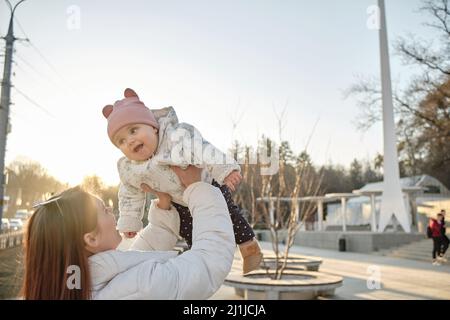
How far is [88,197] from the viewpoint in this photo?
2.69ft

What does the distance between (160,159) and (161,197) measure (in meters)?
0.14

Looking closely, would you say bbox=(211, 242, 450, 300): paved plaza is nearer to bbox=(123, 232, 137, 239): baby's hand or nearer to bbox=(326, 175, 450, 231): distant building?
bbox=(123, 232, 137, 239): baby's hand

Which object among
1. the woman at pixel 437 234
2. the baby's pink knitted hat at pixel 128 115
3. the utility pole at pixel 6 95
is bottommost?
the woman at pixel 437 234

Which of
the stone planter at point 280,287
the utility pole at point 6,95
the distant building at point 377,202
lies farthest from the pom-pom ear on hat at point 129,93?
the distant building at point 377,202

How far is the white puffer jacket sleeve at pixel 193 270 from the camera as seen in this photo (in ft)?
2.48

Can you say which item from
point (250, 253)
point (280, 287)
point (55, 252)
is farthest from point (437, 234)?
point (55, 252)

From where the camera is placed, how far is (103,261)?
787 millimetres

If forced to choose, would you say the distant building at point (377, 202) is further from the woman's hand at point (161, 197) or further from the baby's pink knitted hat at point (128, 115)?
the baby's pink knitted hat at point (128, 115)

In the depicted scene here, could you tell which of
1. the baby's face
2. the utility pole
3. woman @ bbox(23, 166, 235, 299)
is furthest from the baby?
the utility pole

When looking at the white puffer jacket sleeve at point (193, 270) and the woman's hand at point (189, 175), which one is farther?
the woman's hand at point (189, 175)

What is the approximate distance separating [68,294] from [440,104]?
12075 millimetres

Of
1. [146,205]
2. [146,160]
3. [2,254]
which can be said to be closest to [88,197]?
[146,160]

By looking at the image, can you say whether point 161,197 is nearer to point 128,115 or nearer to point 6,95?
point 128,115
